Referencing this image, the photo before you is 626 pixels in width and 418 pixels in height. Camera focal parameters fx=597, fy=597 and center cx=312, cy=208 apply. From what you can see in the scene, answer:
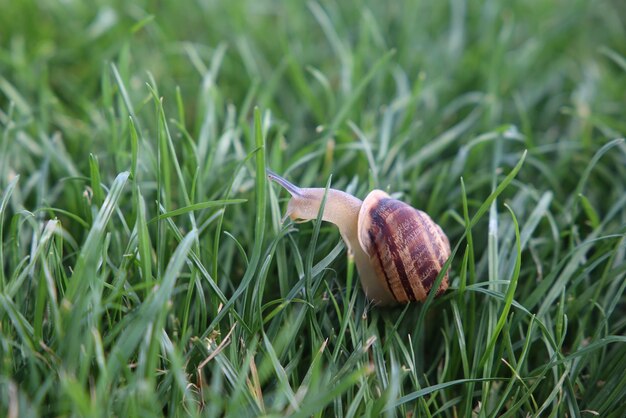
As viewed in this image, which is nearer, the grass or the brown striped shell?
the grass

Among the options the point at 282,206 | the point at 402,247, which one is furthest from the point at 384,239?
the point at 282,206

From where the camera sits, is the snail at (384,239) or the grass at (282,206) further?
the snail at (384,239)

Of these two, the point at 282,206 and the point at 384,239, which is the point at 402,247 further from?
the point at 282,206

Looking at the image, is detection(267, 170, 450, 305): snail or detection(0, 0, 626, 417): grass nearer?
detection(0, 0, 626, 417): grass

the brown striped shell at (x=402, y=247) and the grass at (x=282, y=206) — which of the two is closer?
the grass at (x=282, y=206)
